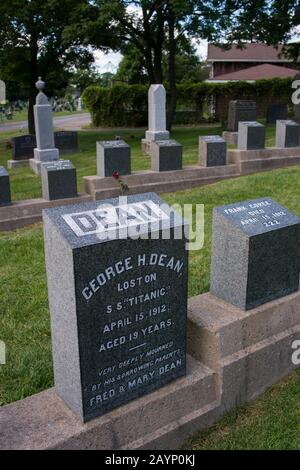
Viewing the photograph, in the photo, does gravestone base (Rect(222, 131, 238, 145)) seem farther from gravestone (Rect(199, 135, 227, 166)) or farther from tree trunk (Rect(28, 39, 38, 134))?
tree trunk (Rect(28, 39, 38, 134))

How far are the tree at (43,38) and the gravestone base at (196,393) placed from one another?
18.0 meters

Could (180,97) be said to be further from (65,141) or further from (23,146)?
(23,146)

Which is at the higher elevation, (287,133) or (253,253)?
(287,133)

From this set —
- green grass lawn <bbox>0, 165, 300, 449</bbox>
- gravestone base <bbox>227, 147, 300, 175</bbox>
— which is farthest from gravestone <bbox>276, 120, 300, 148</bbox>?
green grass lawn <bbox>0, 165, 300, 449</bbox>

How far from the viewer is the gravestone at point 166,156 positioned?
11.1 meters

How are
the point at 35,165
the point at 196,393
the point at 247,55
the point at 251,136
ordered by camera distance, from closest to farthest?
the point at 196,393, the point at 251,136, the point at 35,165, the point at 247,55

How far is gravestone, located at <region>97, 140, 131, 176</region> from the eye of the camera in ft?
34.1

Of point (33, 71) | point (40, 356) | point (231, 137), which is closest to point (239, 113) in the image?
point (231, 137)

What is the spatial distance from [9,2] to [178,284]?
2026 cm

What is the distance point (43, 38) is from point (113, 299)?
73.0 feet

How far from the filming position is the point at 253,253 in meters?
3.53

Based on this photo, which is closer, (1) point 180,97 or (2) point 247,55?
(1) point 180,97

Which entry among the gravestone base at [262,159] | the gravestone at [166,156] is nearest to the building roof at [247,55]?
the gravestone base at [262,159]
